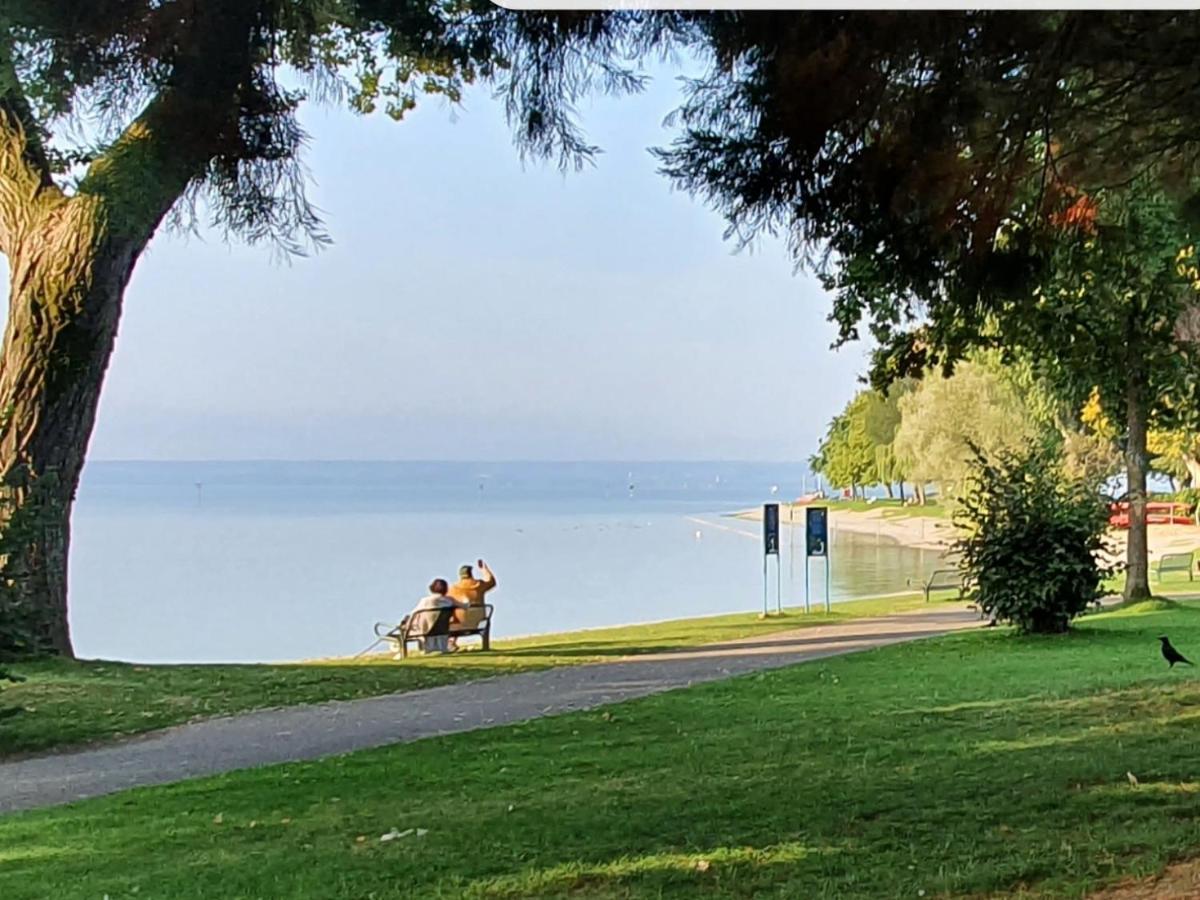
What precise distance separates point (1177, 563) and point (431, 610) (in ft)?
5.19

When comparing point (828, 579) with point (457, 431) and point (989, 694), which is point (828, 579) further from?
point (457, 431)

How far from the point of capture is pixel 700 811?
66.7 inches

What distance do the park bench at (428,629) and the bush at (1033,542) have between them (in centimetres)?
108

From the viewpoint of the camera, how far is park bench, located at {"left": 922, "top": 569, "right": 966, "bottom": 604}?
2445 mm

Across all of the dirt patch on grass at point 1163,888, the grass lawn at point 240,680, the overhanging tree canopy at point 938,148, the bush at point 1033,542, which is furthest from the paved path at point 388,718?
the dirt patch on grass at point 1163,888

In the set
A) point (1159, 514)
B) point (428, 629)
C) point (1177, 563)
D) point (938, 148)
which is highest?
point (938, 148)

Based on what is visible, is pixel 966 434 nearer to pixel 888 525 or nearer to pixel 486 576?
pixel 888 525

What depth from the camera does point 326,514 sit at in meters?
1.97

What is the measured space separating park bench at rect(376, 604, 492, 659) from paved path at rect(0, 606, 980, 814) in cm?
10

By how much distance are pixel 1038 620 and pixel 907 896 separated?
1152 mm

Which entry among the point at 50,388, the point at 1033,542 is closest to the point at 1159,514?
the point at 1033,542

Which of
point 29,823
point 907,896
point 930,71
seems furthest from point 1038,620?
point 29,823

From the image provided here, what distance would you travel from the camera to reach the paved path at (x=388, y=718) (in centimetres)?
171

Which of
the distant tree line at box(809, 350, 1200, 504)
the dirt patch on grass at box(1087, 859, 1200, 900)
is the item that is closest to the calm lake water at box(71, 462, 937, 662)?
the distant tree line at box(809, 350, 1200, 504)
